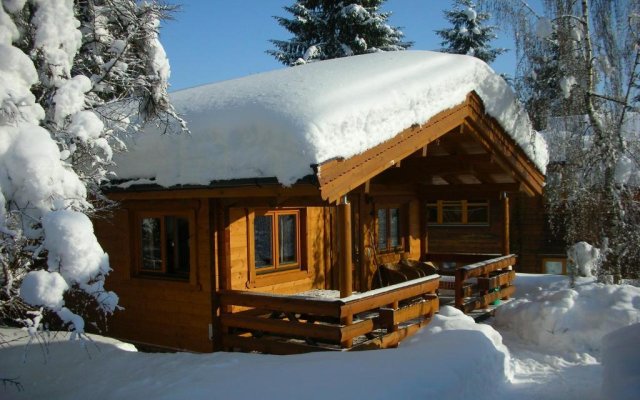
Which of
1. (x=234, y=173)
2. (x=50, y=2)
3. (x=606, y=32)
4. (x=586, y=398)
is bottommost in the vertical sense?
(x=586, y=398)

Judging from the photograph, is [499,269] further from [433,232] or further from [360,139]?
[433,232]

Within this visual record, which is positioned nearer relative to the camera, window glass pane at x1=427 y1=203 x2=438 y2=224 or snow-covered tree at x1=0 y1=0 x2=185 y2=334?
snow-covered tree at x1=0 y1=0 x2=185 y2=334

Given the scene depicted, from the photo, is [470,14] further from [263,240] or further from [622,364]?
[622,364]

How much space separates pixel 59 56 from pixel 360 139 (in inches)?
138

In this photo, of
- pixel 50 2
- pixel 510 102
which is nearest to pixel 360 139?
pixel 50 2

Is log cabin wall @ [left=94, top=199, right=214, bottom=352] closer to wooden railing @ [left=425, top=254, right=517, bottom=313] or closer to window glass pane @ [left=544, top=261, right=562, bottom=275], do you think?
wooden railing @ [left=425, top=254, right=517, bottom=313]

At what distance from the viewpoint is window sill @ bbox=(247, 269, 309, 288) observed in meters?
8.98

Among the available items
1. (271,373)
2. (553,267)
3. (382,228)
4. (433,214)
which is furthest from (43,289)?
(553,267)

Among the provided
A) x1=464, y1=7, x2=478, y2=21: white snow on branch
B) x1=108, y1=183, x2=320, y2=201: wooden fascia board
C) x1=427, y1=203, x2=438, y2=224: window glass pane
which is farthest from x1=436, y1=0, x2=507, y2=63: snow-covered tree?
x1=108, y1=183, x2=320, y2=201: wooden fascia board

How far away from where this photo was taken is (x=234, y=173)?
7176 millimetres

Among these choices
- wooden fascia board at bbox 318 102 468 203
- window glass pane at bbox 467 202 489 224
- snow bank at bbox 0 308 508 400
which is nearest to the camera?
snow bank at bbox 0 308 508 400

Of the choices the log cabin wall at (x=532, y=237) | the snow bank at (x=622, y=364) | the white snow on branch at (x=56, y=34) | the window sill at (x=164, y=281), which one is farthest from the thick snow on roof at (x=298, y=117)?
the log cabin wall at (x=532, y=237)

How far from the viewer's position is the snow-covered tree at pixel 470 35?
31.8m

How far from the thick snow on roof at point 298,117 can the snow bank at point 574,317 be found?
3.63m
